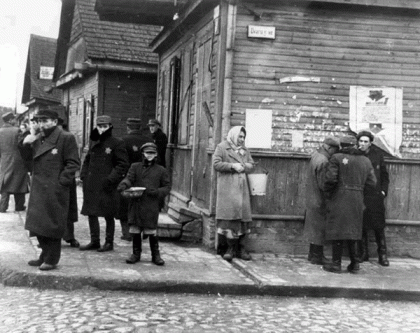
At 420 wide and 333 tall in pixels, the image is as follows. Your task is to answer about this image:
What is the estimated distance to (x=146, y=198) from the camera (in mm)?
7477

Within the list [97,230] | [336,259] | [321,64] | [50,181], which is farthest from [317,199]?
[50,181]

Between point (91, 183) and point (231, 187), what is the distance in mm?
1768

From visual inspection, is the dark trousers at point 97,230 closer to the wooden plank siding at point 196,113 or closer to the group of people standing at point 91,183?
the group of people standing at point 91,183

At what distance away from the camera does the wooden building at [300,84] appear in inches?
341

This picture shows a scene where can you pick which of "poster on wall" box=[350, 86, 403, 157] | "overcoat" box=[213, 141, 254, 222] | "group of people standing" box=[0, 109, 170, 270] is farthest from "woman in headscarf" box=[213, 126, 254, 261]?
"poster on wall" box=[350, 86, 403, 157]

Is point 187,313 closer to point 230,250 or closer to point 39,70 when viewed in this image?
point 230,250

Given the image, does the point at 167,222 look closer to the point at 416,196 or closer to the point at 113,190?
the point at 113,190

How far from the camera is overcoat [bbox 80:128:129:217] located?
26.6 feet

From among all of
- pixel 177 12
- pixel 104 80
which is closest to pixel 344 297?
pixel 177 12

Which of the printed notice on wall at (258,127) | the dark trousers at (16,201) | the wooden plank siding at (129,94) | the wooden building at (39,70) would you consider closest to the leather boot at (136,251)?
the printed notice on wall at (258,127)

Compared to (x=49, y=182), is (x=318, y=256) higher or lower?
lower

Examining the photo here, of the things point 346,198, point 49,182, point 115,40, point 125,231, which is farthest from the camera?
point 115,40

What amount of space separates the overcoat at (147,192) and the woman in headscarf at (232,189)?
949 millimetres

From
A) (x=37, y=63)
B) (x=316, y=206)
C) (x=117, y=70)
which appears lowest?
(x=316, y=206)
